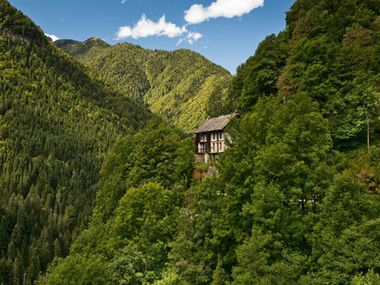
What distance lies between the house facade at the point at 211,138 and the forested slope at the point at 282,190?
6.34 meters

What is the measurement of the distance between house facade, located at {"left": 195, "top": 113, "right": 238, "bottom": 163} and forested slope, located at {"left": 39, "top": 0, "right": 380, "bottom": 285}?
20.8 ft

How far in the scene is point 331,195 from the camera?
124 feet

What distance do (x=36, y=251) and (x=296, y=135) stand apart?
6656 inches

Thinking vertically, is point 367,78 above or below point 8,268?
above

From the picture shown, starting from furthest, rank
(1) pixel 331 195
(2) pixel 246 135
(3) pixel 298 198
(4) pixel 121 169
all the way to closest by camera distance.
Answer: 1. (4) pixel 121 169
2. (2) pixel 246 135
3. (3) pixel 298 198
4. (1) pixel 331 195

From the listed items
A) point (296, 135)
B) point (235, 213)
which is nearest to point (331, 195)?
point (296, 135)

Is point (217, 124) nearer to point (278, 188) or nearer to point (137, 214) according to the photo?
point (137, 214)

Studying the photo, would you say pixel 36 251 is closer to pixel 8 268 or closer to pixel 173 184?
pixel 8 268

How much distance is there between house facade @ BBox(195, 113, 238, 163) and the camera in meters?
78.4

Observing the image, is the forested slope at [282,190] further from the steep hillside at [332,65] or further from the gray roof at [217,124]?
the gray roof at [217,124]

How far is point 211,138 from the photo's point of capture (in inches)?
3221

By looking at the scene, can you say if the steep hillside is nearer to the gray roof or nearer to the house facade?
the gray roof

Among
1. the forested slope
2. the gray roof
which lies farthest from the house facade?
the forested slope

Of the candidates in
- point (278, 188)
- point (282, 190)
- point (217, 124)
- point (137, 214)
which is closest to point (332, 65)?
point (282, 190)
